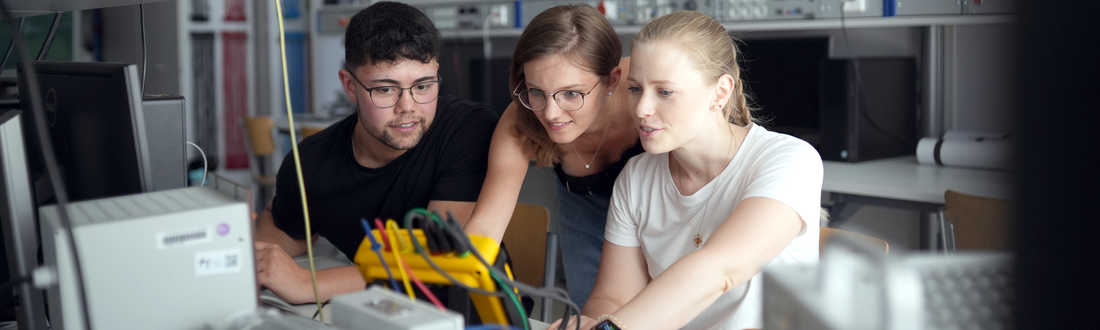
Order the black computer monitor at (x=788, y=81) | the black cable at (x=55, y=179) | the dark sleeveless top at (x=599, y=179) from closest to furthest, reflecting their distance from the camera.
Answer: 1. the black cable at (x=55, y=179)
2. the dark sleeveless top at (x=599, y=179)
3. the black computer monitor at (x=788, y=81)

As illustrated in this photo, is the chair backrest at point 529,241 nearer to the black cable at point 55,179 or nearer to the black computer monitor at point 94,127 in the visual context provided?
the black computer monitor at point 94,127

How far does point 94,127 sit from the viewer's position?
107 centimetres

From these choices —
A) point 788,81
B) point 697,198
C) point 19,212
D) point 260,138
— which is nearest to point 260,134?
point 260,138

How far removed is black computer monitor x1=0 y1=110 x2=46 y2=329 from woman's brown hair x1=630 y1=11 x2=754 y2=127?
866 mm

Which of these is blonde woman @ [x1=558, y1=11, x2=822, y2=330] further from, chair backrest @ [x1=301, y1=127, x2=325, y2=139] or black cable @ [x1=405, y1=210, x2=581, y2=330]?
chair backrest @ [x1=301, y1=127, x2=325, y2=139]

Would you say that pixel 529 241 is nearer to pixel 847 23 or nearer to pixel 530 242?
pixel 530 242

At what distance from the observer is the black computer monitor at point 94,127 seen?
1000 millimetres

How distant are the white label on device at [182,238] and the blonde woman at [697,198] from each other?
48cm

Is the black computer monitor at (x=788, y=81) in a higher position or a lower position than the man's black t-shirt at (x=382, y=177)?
higher

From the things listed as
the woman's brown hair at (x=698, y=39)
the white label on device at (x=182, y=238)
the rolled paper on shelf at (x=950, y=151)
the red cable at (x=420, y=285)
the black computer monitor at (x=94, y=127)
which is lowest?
the rolled paper on shelf at (x=950, y=151)

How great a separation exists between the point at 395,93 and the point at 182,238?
0.76 m

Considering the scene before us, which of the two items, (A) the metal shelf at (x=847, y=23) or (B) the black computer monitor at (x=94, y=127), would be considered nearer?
(B) the black computer monitor at (x=94, y=127)

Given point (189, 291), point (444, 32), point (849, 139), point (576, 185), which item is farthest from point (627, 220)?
point (444, 32)

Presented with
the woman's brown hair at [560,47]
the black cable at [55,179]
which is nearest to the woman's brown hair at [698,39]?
the woman's brown hair at [560,47]
